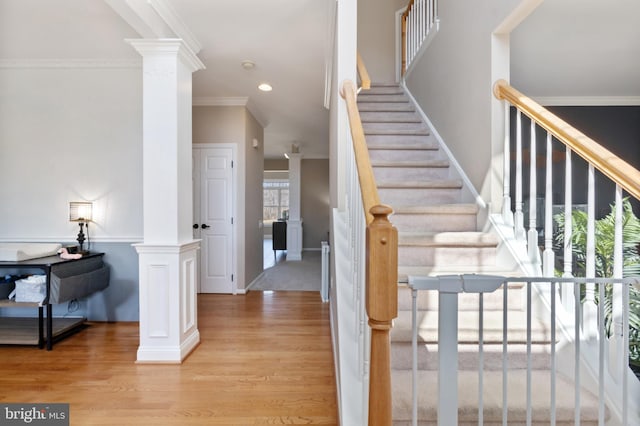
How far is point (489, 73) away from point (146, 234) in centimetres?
276

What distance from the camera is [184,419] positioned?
1.77 m

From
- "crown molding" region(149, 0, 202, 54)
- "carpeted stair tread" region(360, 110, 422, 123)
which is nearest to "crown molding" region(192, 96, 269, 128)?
"crown molding" region(149, 0, 202, 54)

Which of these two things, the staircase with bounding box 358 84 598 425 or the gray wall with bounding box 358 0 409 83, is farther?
the gray wall with bounding box 358 0 409 83

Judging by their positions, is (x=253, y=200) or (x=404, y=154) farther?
(x=253, y=200)

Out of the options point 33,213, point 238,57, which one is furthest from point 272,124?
point 33,213

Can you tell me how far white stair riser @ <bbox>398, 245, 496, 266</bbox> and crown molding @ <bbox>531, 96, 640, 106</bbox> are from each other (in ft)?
8.25

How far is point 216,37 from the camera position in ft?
8.99

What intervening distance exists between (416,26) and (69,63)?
394 cm

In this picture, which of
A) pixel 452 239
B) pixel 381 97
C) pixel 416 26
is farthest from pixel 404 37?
pixel 452 239

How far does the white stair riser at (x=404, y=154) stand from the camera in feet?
9.54

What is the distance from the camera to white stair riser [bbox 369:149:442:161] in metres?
2.91

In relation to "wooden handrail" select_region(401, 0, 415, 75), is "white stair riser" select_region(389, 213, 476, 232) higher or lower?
lower

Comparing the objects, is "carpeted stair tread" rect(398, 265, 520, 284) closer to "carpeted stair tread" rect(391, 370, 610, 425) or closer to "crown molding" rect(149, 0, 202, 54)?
"carpeted stair tread" rect(391, 370, 610, 425)

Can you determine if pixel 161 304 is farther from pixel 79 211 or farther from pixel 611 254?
pixel 611 254
